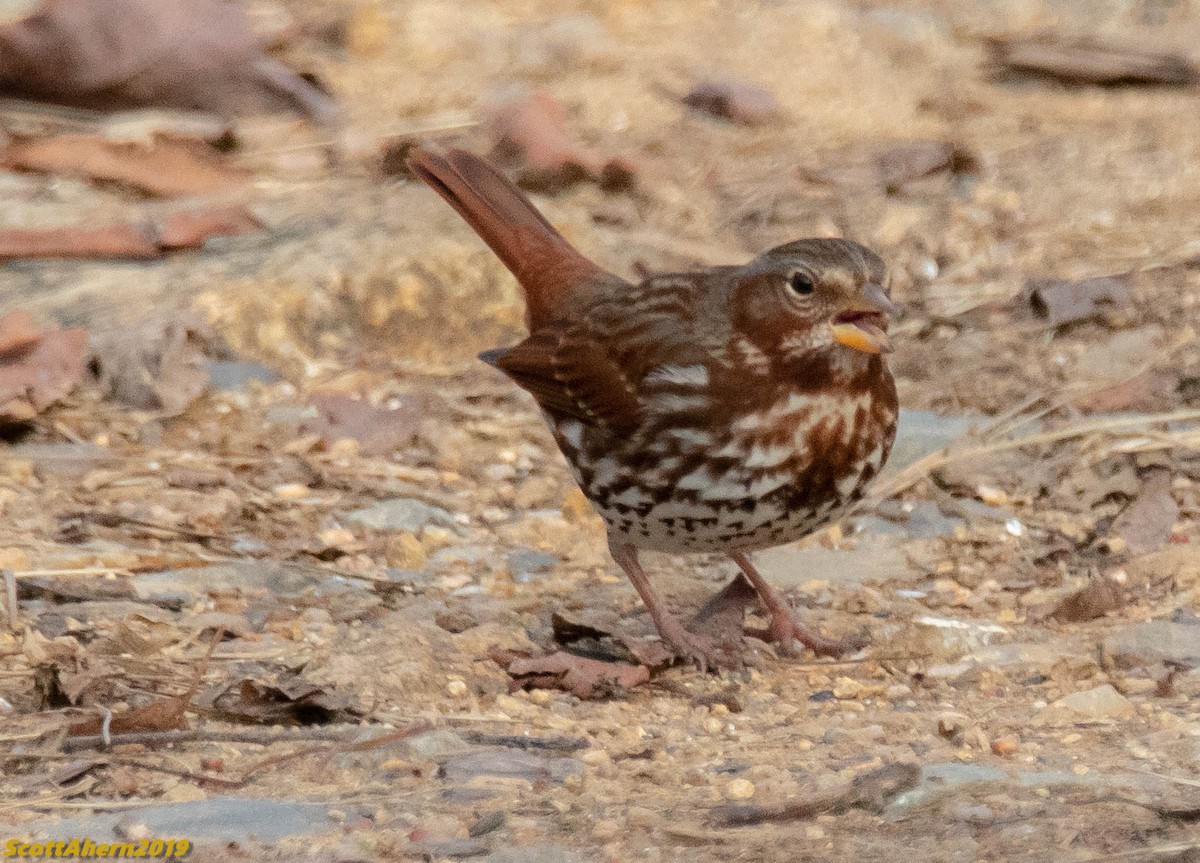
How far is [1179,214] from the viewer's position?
21.0ft

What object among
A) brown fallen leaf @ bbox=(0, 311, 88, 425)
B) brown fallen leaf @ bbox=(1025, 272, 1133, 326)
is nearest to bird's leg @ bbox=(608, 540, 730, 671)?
brown fallen leaf @ bbox=(0, 311, 88, 425)

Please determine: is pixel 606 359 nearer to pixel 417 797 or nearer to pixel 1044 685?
pixel 1044 685

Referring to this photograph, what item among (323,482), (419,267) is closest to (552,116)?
(419,267)

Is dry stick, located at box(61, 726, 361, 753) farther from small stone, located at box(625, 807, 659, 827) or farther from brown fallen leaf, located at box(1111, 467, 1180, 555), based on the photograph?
brown fallen leaf, located at box(1111, 467, 1180, 555)

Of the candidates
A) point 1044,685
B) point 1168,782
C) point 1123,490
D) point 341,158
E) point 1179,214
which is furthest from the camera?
point 341,158

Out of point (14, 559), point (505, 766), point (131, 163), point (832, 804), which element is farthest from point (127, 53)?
point (832, 804)

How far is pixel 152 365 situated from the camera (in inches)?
212

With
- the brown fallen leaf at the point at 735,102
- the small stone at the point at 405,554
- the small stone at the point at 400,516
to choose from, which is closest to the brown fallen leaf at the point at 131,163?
the brown fallen leaf at the point at 735,102

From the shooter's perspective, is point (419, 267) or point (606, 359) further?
point (419, 267)

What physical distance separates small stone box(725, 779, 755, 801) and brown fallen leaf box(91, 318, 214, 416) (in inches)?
103

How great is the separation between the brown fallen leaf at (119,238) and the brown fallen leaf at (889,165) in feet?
6.89

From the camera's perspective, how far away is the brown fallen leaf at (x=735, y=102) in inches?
284

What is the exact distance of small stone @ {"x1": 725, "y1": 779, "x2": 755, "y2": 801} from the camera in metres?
3.12

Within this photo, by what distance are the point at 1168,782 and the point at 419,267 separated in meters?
3.37
